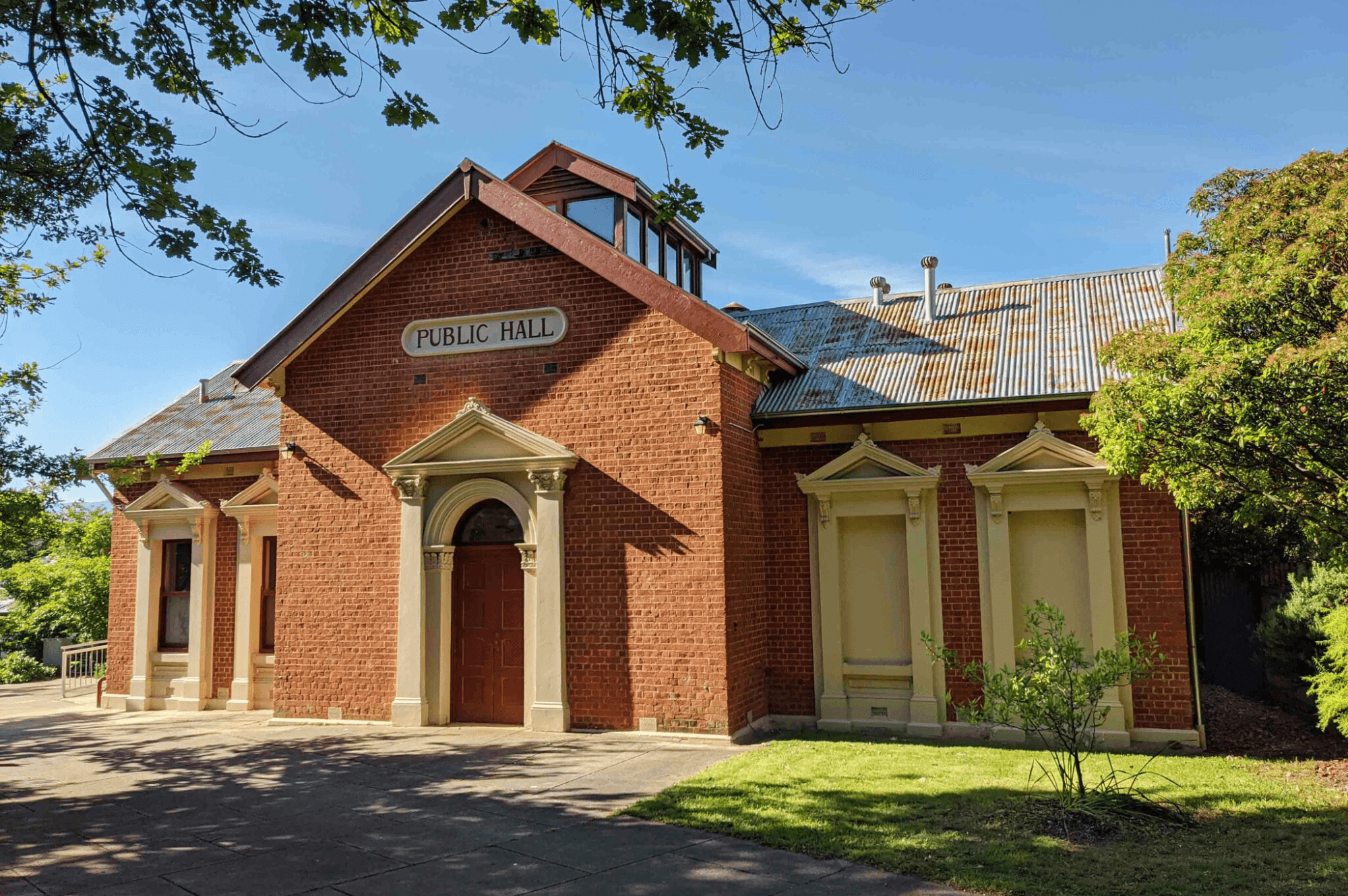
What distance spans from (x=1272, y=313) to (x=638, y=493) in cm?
702

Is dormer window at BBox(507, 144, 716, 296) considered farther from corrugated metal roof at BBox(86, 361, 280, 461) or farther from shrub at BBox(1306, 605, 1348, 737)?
shrub at BBox(1306, 605, 1348, 737)

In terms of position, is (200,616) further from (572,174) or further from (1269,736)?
(1269,736)

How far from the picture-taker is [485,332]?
13.1 m

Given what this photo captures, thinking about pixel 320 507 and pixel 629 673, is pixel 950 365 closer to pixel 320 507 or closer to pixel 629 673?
pixel 629 673

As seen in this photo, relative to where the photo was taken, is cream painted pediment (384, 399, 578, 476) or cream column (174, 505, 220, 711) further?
cream column (174, 505, 220, 711)

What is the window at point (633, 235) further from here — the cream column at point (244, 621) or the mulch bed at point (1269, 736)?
the mulch bed at point (1269, 736)

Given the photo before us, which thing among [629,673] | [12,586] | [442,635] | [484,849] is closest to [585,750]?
[629,673]

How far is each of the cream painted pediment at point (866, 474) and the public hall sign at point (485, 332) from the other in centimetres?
392

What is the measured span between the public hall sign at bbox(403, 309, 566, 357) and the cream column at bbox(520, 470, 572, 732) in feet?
6.13

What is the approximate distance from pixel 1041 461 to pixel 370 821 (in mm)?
8548

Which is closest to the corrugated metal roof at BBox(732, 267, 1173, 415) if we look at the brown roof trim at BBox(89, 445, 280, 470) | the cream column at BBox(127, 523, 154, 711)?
the brown roof trim at BBox(89, 445, 280, 470)

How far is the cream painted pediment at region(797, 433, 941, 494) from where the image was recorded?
12.2m

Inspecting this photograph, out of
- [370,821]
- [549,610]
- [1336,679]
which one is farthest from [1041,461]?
[370,821]

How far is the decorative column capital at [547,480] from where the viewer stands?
12.3 metres
